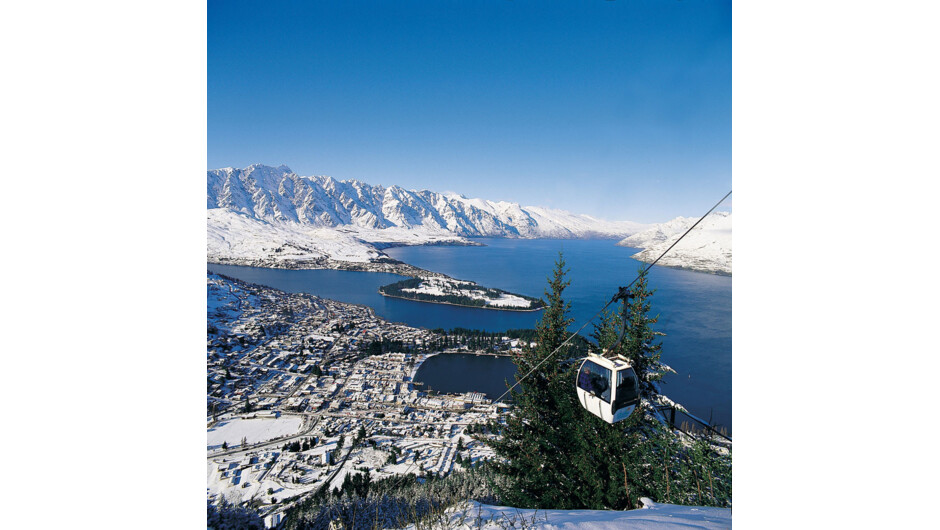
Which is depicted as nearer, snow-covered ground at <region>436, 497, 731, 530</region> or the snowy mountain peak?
snow-covered ground at <region>436, 497, 731, 530</region>

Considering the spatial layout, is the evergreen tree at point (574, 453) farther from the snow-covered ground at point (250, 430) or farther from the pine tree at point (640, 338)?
the snow-covered ground at point (250, 430)

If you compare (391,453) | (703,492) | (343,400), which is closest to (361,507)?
(703,492)

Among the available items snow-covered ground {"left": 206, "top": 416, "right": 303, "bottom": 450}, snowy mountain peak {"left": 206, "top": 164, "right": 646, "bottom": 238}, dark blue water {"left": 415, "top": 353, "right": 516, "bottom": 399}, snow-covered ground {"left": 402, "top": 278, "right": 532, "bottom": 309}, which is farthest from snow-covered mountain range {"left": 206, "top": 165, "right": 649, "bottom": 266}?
snow-covered ground {"left": 206, "top": 416, "right": 303, "bottom": 450}

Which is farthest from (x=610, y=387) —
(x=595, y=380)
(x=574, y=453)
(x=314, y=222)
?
(x=314, y=222)

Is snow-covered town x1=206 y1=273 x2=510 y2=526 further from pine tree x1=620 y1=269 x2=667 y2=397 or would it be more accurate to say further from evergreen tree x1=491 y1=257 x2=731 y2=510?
pine tree x1=620 y1=269 x2=667 y2=397

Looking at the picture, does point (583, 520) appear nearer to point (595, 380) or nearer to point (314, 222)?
point (595, 380)
